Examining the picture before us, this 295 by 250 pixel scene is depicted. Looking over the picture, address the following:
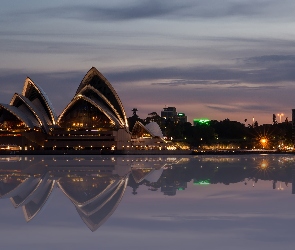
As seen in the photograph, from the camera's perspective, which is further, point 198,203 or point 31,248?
point 198,203

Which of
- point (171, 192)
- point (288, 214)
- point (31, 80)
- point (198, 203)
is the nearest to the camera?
point (288, 214)

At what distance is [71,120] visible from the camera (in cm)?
12356

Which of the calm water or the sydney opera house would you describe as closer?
the calm water

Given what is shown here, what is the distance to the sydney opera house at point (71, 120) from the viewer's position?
388 feet

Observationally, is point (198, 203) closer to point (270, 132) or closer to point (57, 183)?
point (57, 183)

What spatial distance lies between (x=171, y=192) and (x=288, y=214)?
→ 7.90 meters

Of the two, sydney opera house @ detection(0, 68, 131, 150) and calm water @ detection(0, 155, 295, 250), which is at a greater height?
sydney opera house @ detection(0, 68, 131, 150)

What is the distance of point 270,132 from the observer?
19825 centimetres

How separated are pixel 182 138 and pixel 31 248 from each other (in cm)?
15866

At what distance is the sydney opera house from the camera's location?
4656 inches

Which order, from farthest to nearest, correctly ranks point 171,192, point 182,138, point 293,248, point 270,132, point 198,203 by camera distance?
point 270,132 → point 182,138 → point 171,192 → point 198,203 → point 293,248

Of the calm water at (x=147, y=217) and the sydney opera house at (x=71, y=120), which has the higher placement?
the sydney opera house at (x=71, y=120)

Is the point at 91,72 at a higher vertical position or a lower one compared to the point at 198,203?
higher

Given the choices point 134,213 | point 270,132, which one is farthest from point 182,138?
point 134,213
